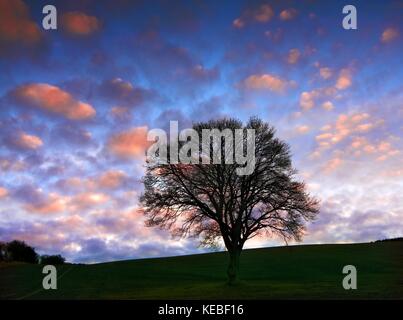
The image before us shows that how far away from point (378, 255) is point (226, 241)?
35.0m

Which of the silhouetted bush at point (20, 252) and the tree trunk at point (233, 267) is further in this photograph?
the silhouetted bush at point (20, 252)

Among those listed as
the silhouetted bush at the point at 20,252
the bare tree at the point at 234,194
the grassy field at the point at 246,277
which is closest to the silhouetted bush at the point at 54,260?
the silhouetted bush at the point at 20,252

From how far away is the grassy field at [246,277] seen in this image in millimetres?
36153

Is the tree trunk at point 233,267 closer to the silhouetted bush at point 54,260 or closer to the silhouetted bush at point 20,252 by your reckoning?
the silhouetted bush at point 54,260

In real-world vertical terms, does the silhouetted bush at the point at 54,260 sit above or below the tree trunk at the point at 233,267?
below

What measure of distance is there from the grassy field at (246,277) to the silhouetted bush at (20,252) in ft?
67.4

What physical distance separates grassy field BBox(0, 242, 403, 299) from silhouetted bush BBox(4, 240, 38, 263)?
20.5 metres

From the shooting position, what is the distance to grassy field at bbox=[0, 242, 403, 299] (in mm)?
36153

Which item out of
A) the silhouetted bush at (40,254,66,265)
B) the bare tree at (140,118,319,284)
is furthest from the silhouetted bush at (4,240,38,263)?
the bare tree at (140,118,319,284)

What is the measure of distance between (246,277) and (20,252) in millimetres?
60612

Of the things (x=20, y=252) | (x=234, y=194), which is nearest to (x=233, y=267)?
(x=234, y=194)

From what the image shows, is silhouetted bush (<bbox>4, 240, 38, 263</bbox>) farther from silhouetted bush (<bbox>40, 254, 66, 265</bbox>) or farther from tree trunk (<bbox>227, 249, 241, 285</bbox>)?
tree trunk (<bbox>227, 249, 241, 285</bbox>)
